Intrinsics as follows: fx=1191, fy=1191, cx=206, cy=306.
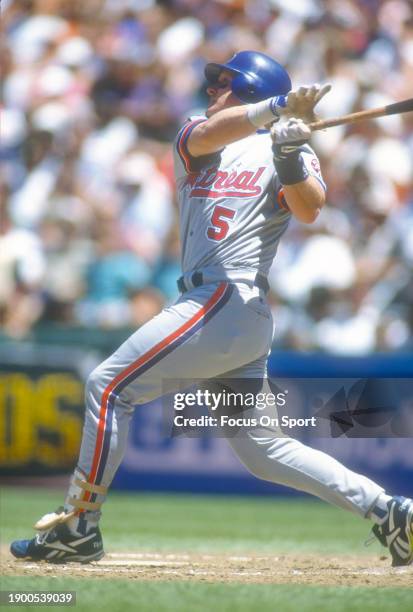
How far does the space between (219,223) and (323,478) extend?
1.14 meters

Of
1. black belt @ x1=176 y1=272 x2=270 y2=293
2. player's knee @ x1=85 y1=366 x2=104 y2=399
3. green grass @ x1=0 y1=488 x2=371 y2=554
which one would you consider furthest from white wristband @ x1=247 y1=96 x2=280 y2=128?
green grass @ x1=0 y1=488 x2=371 y2=554

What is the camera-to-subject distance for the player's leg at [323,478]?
15.9ft

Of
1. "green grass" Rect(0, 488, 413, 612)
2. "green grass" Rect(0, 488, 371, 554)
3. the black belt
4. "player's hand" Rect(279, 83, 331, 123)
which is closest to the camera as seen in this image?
"green grass" Rect(0, 488, 413, 612)

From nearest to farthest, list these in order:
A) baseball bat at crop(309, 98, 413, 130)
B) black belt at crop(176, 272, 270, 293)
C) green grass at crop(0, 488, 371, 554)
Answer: baseball bat at crop(309, 98, 413, 130) < black belt at crop(176, 272, 270, 293) < green grass at crop(0, 488, 371, 554)

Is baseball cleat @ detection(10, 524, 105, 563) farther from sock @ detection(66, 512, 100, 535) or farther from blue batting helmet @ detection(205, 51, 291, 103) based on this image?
blue batting helmet @ detection(205, 51, 291, 103)

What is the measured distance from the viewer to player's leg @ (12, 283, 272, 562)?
4750 millimetres

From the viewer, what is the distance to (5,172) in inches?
458

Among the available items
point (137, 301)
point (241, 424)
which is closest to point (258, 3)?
point (137, 301)

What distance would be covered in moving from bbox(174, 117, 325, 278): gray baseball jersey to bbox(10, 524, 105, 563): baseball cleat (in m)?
1.18

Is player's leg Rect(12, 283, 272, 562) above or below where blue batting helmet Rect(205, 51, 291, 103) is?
below

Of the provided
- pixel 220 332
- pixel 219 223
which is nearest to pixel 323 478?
pixel 220 332

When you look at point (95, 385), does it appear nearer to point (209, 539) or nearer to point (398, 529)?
point (398, 529)

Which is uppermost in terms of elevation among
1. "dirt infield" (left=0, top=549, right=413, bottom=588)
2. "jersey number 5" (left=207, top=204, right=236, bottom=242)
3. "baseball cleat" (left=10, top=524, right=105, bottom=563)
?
"jersey number 5" (left=207, top=204, right=236, bottom=242)

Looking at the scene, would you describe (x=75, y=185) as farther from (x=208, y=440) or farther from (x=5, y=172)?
(x=208, y=440)
